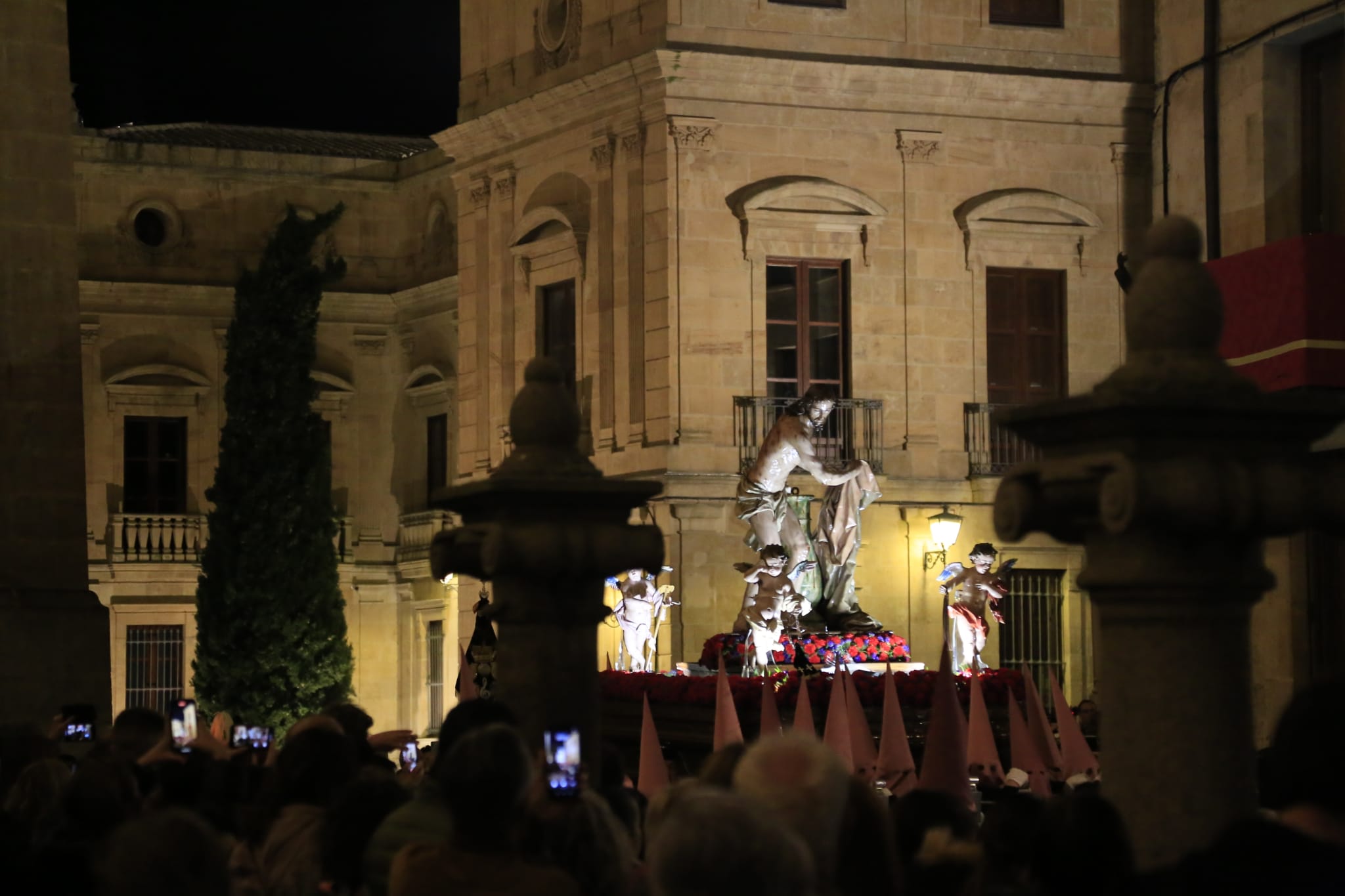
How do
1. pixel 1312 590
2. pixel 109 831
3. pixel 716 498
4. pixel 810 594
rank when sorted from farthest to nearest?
pixel 716 498 → pixel 810 594 → pixel 1312 590 → pixel 109 831

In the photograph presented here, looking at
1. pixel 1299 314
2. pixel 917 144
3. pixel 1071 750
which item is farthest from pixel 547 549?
pixel 917 144

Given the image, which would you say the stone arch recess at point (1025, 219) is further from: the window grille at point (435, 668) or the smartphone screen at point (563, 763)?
the smartphone screen at point (563, 763)

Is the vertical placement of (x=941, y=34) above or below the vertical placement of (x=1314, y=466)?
above

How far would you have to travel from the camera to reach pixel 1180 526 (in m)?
7.58

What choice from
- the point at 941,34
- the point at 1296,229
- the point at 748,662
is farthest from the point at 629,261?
the point at 1296,229

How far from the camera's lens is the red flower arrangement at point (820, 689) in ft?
68.3

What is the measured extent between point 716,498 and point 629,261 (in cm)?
326

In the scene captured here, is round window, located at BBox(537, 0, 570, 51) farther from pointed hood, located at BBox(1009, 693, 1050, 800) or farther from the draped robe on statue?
pointed hood, located at BBox(1009, 693, 1050, 800)

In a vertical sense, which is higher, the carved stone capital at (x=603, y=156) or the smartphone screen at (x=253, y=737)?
the carved stone capital at (x=603, y=156)

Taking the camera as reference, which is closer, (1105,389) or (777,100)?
(1105,389)

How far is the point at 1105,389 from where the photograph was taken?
768cm

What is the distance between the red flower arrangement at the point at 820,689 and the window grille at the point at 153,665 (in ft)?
62.3

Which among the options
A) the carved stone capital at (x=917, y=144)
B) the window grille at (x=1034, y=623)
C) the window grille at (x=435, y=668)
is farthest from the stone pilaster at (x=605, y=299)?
the window grille at (x=435, y=668)

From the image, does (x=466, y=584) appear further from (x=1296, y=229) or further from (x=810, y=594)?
(x=1296, y=229)
